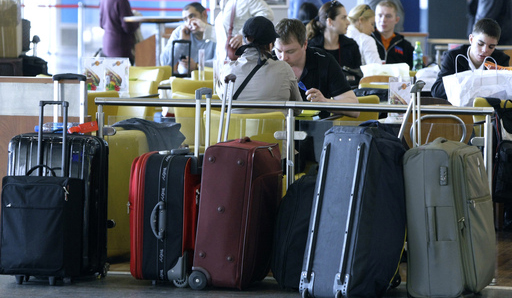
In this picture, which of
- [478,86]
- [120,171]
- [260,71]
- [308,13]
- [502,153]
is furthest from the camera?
[308,13]

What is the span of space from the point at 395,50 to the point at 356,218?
18.5 ft

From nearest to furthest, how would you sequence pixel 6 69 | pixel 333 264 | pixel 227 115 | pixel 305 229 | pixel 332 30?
pixel 333 264, pixel 305 229, pixel 227 115, pixel 6 69, pixel 332 30

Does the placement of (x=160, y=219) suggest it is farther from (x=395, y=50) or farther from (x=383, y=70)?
(x=395, y=50)

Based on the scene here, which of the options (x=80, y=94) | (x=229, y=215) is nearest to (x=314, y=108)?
(x=229, y=215)

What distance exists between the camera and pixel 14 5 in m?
5.12

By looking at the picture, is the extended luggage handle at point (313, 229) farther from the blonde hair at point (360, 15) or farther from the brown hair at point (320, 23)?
the blonde hair at point (360, 15)

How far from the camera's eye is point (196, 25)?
892 cm

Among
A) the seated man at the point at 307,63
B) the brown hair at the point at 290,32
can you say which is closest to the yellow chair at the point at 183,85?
the seated man at the point at 307,63

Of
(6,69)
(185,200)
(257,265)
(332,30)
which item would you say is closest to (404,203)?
(257,265)

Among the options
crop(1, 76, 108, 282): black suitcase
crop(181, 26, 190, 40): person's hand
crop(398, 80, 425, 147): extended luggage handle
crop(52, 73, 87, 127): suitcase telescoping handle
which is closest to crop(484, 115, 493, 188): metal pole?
crop(398, 80, 425, 147): extended luggage handle

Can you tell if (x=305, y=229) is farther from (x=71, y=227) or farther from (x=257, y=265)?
(x=71, y=227)

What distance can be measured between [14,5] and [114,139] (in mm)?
1652

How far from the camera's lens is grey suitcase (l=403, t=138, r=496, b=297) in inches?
129

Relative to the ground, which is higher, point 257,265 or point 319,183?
point 319,183
